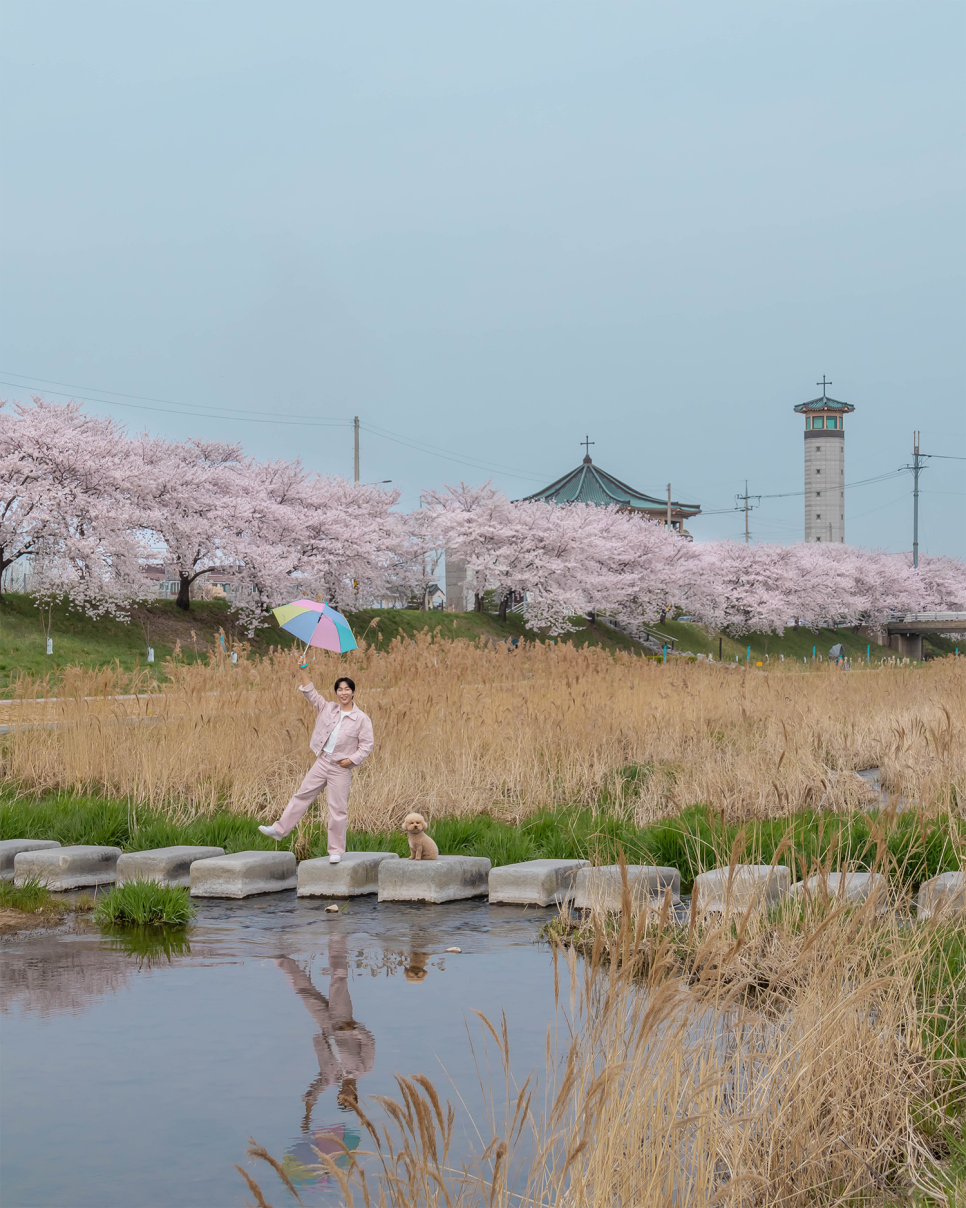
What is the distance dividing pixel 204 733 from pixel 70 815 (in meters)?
1.40

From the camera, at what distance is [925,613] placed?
8138 cm

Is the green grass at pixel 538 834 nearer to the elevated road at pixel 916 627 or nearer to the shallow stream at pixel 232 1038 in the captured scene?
the shallow stream at pixel 232 1038

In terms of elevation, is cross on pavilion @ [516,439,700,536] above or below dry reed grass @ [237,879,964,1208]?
above

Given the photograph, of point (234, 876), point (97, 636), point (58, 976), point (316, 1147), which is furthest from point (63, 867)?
point (97, 636)

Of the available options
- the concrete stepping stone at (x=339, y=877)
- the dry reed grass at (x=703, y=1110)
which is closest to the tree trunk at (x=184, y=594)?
the concrete stepping stone at (x=339, y=877)

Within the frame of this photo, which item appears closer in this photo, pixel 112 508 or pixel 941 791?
pixel 941 791

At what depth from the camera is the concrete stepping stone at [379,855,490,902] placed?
7812 mm

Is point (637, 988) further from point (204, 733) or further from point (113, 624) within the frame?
point (113, 624)

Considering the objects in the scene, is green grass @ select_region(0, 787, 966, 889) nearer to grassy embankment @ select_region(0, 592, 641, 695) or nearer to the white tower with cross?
grassy embankment @ select_region(0, 592, 641, 695)

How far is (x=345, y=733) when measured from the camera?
8.43 meters

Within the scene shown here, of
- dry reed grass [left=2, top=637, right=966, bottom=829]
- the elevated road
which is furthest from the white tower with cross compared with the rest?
dry reed grass [left=2, top=637, right=966, bottom=829]

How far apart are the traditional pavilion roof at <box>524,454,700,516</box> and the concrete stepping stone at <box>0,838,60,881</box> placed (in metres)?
74.9

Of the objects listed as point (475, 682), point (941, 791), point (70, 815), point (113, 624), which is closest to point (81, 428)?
point (113, 624)

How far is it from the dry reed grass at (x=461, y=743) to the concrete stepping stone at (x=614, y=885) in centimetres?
178
